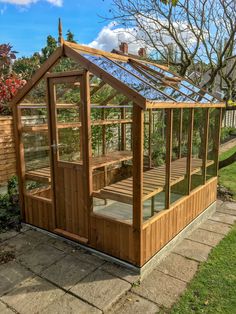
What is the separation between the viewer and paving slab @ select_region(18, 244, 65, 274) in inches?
127

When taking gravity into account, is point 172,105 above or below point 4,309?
above

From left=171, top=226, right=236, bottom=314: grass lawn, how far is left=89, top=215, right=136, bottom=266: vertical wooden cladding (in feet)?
2.22

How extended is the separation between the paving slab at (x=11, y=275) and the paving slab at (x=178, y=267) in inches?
62.7

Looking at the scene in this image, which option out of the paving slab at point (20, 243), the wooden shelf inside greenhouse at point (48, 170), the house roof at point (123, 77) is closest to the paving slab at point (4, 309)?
the paving slab at point (20, 243)

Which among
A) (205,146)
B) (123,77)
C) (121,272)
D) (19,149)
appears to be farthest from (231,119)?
(121,272)

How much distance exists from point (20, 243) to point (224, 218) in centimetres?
341

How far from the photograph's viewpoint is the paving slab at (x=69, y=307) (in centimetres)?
251

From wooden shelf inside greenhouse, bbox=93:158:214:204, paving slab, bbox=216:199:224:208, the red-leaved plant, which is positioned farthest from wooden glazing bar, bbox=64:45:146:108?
paving slab, bbox=216:199:224:208

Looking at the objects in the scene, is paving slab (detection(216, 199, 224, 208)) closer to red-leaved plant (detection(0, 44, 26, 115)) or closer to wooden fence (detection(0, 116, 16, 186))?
wooden fence (detection(0, 116, 16, 186))

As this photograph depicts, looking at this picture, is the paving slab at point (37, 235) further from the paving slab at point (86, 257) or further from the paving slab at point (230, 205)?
the paving slab at point (230, 205)

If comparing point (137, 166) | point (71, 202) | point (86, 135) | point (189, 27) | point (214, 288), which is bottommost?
point (214, 288)

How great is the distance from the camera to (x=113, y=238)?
325 cm

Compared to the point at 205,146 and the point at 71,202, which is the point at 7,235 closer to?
the point at 71,202

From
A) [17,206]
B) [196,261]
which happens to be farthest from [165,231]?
[17,206]
